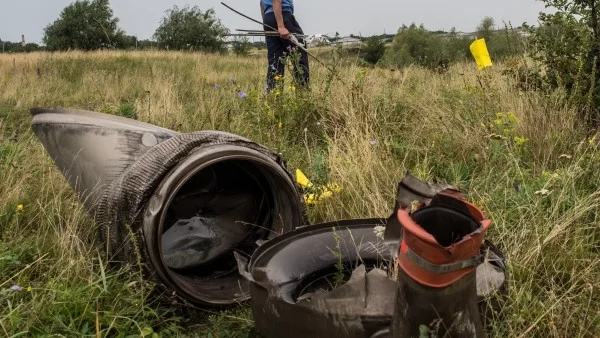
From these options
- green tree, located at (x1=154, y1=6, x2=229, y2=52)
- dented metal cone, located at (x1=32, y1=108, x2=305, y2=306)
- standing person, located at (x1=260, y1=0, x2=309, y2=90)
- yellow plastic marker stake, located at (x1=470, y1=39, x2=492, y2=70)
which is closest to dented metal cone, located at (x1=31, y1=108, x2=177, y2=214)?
dented metal cone, located at (x1=32, y1=108, x2=305, y2=306)

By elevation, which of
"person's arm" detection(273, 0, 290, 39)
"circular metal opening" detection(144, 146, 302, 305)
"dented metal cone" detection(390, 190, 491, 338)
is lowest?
"circular metal opening" detection(144, 146, 302, 305)

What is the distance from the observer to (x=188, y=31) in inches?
1622

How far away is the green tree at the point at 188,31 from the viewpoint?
40.4 m

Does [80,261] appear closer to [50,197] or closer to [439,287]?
[50,197]

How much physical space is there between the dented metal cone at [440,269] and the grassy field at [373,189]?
1.47ft

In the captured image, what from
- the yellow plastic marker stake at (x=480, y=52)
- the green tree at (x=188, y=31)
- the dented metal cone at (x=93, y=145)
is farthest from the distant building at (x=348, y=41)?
the green tree at (x=188, y=31)

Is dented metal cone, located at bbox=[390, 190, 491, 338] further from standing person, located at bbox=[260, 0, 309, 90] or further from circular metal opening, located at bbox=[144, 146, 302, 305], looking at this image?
standing person, located at bbox=[260, 0, 309, 90]

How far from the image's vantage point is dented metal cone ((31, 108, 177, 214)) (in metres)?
2.58

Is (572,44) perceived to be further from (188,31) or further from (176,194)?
(188,31)

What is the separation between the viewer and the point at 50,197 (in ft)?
10.2

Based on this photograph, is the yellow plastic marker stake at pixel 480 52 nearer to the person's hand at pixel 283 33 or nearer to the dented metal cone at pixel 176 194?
the dented metal cone at pixel 176 194

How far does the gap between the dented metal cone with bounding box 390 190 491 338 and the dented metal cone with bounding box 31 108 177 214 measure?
59.0 inches

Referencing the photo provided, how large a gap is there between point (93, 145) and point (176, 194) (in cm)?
47

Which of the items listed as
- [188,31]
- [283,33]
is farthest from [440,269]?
[188,31]
